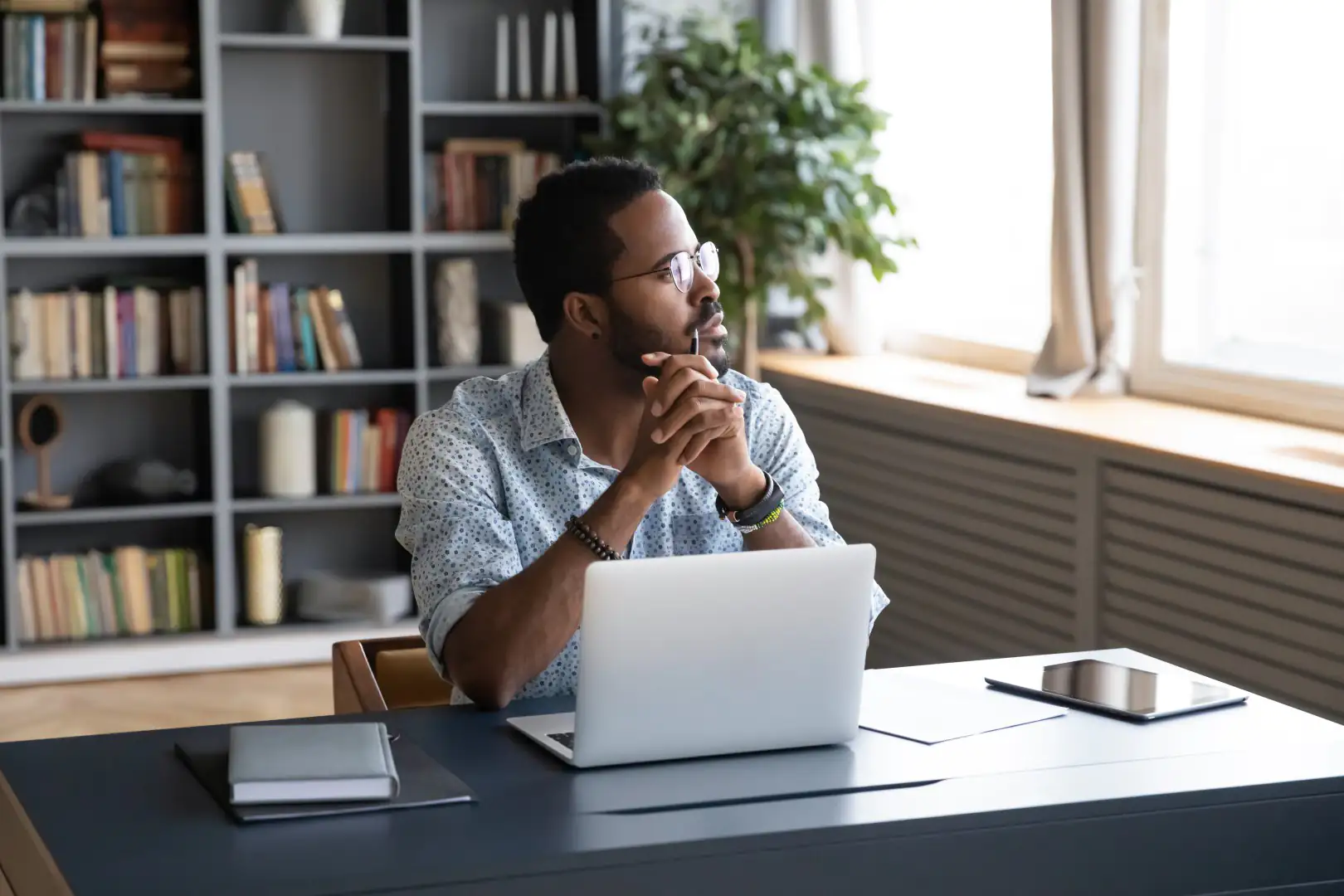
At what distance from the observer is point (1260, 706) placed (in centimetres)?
185

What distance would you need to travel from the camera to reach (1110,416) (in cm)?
361

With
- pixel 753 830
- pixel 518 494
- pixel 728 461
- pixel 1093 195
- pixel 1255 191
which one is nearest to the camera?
pixel 753 830

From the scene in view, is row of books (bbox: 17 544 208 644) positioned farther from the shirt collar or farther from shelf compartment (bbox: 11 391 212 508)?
the shirt collar

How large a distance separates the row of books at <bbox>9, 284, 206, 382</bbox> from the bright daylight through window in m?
2.59

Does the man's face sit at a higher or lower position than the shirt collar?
higher

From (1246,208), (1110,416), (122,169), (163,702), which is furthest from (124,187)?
(1246,208)

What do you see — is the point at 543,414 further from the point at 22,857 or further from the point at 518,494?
the point at 22,857

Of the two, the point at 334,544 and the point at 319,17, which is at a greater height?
the point at 319,17

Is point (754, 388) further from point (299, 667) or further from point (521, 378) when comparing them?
point (299, 667)

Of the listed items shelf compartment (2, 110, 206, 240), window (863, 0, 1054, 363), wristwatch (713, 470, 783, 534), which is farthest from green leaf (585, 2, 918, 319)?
wristwatch (713, 470, 783, 534)

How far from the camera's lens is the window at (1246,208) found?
134 inches

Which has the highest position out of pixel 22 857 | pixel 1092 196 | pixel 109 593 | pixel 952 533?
pixel 1092 196

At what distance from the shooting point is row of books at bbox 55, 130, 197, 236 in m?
4.49

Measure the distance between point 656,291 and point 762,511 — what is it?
321 mm
